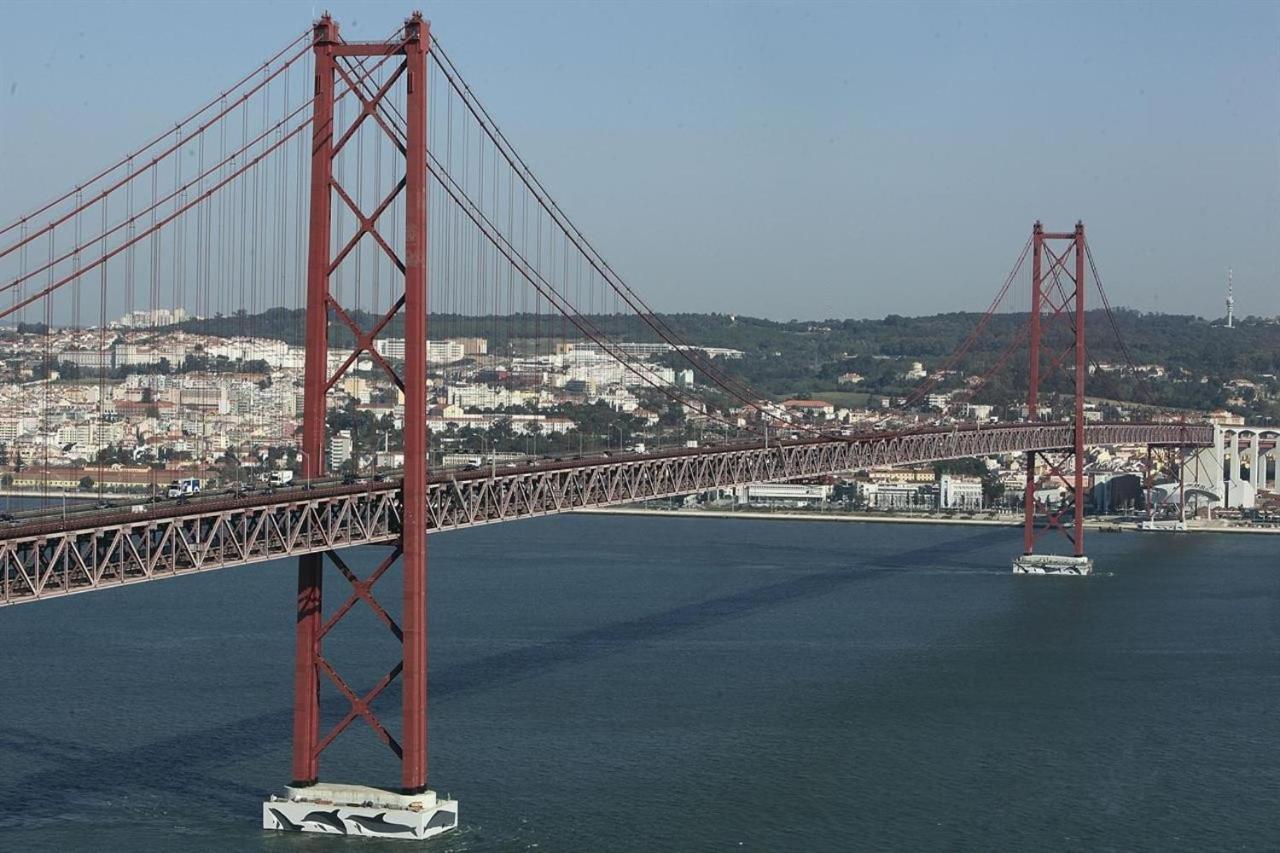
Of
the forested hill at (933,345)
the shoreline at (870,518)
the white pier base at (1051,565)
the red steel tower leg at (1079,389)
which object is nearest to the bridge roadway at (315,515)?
the white pier base at (1051,565)

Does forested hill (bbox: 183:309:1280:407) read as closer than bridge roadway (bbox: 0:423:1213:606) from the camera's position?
No

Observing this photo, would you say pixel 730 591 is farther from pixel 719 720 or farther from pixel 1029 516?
pixel 719 720

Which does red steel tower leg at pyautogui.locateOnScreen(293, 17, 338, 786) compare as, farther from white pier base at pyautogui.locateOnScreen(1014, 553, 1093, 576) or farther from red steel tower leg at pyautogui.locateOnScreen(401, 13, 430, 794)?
white pier base at pyautogui.locateOnScreen(1014, 553, 1093, 576)

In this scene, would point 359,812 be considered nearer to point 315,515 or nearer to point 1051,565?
point 315,515

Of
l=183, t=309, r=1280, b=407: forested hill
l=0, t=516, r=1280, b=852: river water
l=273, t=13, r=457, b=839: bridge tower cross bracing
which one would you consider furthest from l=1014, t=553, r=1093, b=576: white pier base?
l=183, t=309, r=1280, b=407: forested hill

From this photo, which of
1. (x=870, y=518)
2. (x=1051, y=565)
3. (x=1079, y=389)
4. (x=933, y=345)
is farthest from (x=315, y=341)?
(x=933, y=345)

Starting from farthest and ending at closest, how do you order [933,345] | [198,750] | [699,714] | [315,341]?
[933,345] < [699,714] < [198,750] < [315,341]
